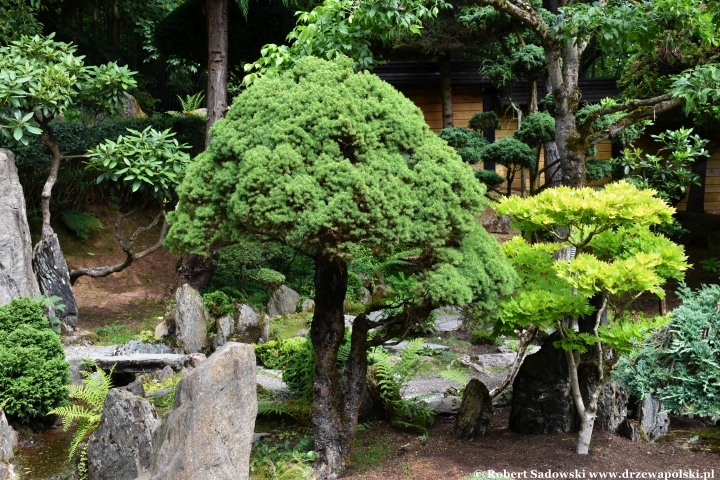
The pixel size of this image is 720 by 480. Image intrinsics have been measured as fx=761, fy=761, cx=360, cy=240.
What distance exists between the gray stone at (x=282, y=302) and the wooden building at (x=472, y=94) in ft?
23.4

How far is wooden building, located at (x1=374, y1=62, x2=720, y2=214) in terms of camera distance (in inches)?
723

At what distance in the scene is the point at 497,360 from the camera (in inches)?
410

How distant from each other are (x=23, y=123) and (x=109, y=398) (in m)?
6.66

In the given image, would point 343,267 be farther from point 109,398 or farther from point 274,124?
point 109,398

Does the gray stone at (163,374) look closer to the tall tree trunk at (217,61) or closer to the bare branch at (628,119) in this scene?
the tall tree trunk at (217,61)

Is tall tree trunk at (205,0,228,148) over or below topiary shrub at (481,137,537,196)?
over

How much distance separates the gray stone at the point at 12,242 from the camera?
1006cm

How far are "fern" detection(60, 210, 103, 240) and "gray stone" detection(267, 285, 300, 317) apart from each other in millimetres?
5550

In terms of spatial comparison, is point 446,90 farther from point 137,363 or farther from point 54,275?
point 137,363

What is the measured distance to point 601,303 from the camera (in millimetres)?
6266

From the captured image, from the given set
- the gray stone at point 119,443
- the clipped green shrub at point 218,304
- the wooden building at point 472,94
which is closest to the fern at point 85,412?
the gray stone at point 119,443

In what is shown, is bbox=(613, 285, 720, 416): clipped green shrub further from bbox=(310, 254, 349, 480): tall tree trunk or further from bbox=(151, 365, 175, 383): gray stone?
bbox=(151, 365, 175, 383): gray stone

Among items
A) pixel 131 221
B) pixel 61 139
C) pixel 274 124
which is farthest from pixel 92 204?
pixel 274 124

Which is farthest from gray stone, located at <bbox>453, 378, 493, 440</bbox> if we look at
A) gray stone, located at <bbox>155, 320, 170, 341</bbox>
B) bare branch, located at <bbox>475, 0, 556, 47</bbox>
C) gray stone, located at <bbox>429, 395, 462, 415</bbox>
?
gray stone, located at <bbox>155, 320, 170, 341</bbox>
